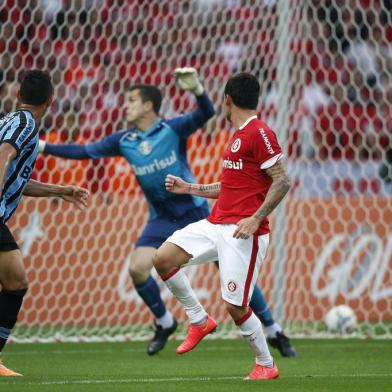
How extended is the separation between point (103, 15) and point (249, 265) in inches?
207

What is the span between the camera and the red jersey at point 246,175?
18.3 ft

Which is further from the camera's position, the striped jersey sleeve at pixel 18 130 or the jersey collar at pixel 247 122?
the jersey collar at pixel 247 122

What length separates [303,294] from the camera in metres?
9.93

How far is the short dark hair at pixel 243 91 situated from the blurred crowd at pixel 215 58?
408 centimetres

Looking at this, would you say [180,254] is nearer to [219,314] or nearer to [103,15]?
[219,314]

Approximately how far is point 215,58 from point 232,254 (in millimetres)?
5270

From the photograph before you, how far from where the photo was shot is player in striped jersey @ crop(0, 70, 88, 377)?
540 centimetres

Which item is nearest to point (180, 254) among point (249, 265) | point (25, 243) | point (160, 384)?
point (249, 265)

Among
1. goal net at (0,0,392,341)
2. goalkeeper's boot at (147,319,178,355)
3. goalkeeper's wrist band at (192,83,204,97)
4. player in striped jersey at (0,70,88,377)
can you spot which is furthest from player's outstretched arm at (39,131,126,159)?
player in striped jersey at (0,70,88,377)

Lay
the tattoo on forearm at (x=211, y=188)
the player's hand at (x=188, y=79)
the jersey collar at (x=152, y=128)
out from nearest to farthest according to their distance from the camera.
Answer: the tattoo on forearm at (x=211, y=188) < the player's hand at (x=188, y=79) < the jersey collar at (x=152, y=128)

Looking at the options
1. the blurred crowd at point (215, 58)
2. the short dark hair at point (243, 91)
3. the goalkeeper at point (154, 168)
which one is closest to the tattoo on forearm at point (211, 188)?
the short dark hair at point (243, 91)

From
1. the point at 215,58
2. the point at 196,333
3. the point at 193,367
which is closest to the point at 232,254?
the point at 196,333

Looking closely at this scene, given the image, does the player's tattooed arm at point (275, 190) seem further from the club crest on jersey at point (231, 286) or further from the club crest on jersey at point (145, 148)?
the club crest on jersey at point (145, 148)

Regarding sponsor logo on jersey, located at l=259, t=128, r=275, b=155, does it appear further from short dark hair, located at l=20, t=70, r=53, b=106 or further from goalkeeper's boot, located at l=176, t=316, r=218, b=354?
short dark hair, located at l=20, t=70, r=53, b=106
